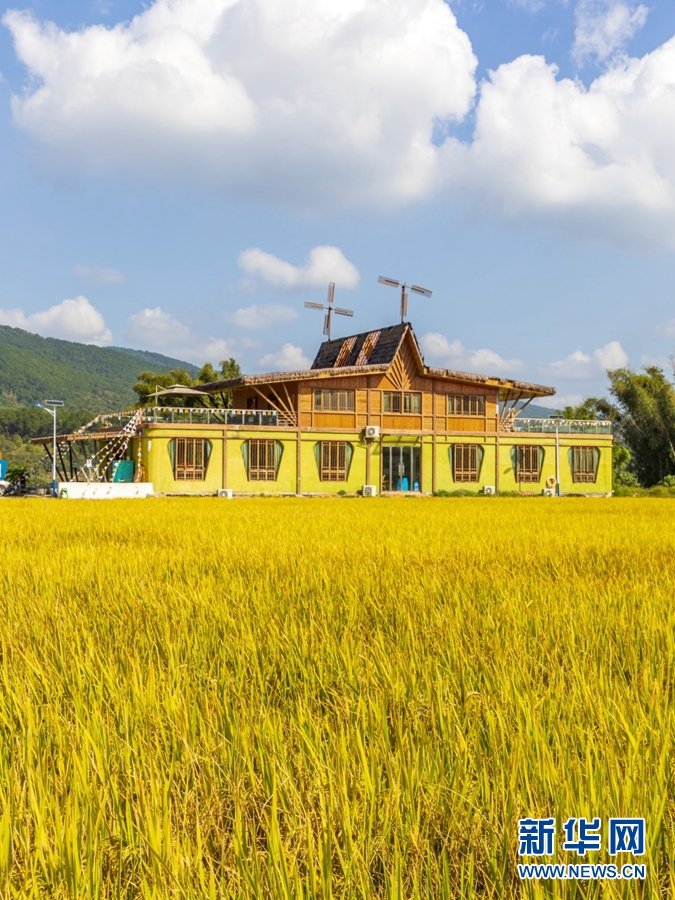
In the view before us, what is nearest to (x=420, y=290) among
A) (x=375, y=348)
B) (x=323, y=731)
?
(x=375, y=348)

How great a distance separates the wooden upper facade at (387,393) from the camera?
34.7 metres

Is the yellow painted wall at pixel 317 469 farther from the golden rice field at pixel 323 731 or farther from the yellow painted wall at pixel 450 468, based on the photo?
the golden rice field at pixel 323 731

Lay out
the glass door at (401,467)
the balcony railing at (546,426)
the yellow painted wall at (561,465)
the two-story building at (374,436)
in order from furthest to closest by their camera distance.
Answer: the balcony railing at (546,426) < the yellow painted wall at (561,465) < the glass door at (401,467) < the two-story building at (374,436)

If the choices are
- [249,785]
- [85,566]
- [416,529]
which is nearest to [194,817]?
[249,785]

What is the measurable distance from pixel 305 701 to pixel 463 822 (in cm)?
113

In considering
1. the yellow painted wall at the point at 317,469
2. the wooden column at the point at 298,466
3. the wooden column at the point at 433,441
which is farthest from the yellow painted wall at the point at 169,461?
the wooden column at the point at 433,441

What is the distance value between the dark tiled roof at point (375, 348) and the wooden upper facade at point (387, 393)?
6cm

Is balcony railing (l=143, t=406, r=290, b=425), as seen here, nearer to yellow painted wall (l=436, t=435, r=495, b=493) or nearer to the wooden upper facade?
the wooden upper facade

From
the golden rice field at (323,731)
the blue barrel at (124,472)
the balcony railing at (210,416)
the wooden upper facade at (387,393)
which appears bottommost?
the golden rice field at (323,731)

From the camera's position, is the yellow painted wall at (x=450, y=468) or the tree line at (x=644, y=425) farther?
the tree line at (x=644, y=425)

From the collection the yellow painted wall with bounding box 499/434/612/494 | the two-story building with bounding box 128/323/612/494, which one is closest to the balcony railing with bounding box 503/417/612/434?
the two-story building with bounding box 128/323/612/494

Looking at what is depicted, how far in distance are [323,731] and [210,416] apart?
30.9 metres

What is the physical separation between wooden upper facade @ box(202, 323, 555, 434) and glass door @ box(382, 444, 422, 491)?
0.89 m

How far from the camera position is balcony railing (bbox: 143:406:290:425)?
32.3 meters
